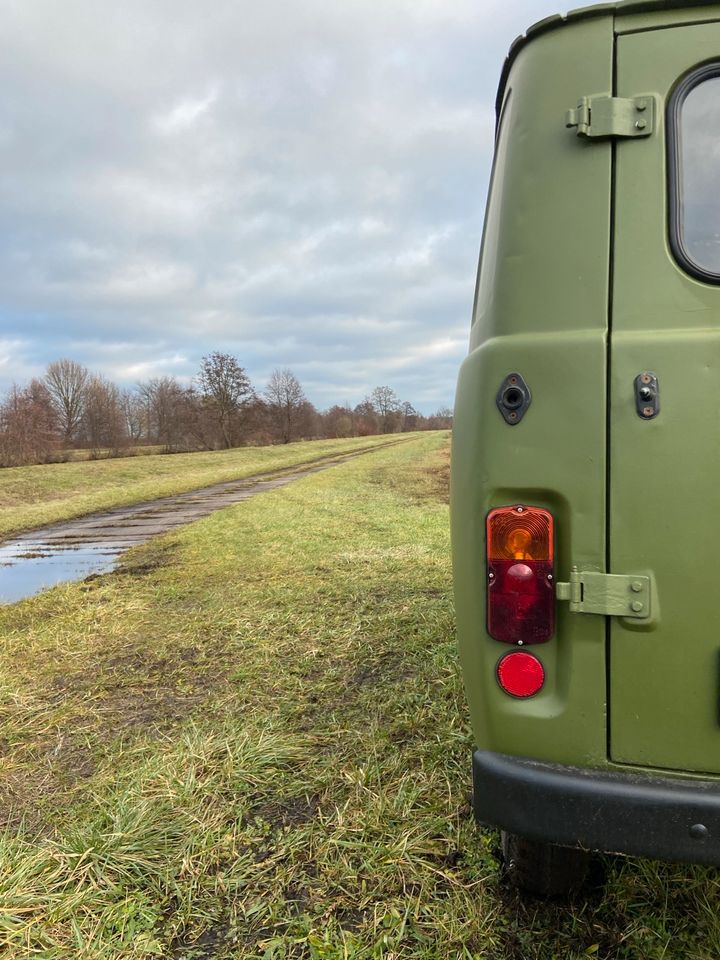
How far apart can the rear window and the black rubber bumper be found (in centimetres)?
139

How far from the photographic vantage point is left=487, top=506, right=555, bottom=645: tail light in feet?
4.99

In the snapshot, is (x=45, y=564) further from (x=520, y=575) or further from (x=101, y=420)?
(x=101, y=420)

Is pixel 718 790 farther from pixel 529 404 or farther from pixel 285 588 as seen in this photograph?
pixel 285 588

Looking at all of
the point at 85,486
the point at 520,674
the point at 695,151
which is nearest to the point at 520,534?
the point at 520,674

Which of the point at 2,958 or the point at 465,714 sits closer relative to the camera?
the point at 2,958

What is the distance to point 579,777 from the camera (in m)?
1.50

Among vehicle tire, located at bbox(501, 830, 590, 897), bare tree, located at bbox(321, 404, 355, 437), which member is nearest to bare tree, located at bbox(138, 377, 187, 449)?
bare tree, located at bbox(321, 404, 355, 437)

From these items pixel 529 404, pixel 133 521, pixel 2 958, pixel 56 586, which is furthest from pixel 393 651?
pixel 133 521

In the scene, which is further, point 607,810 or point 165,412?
point 165,412

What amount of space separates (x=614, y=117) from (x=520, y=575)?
1207mm

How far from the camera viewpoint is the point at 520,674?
1567 mm

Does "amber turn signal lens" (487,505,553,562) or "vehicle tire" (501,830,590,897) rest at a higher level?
"amber turn signal lens" (487,505,553,562)

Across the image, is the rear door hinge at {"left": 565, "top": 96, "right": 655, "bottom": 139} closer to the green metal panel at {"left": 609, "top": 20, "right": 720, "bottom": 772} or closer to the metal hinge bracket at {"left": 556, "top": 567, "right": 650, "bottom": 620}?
the green metal panel at {"left": 609, "top": 20, "right": 720, "bottom": 772}

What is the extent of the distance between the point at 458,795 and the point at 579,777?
1.21 metres
